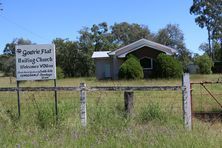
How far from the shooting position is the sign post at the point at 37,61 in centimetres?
974

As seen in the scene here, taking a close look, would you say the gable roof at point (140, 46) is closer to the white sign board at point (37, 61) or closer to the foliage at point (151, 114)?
the white sign board at point (37, 61)

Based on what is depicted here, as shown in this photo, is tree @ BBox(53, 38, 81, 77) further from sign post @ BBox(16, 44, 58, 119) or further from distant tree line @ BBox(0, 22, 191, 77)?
sign post @ BBox(16, 44, 58, 119)

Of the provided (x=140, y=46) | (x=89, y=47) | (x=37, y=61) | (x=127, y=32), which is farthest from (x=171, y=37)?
(x=37, y=61)

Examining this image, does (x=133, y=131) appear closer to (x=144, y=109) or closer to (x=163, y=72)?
(x=144, y=109)

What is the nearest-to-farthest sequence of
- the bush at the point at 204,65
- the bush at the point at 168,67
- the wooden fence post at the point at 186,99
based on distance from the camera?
the wooden fence post at the point at 186,99, the bush at the point at 168,67, the bush at the point at 204,65

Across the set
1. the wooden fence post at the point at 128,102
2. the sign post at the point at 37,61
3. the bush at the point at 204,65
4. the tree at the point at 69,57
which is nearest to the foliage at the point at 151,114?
the wooden fence post at the point at 128,102

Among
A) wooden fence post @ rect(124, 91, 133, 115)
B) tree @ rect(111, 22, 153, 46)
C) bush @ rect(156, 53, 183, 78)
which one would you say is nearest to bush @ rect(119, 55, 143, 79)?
bush @ rect(156, 53, 183, 78)

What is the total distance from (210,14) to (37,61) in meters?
63.5

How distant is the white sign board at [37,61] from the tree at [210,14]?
61856mm

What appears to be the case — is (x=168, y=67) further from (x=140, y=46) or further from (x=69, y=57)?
(x=69, y=57)

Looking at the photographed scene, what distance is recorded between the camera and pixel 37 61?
979 cm

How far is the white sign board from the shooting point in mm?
9742

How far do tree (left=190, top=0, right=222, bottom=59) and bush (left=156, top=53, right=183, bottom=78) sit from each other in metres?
32.6

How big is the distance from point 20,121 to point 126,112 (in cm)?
224
